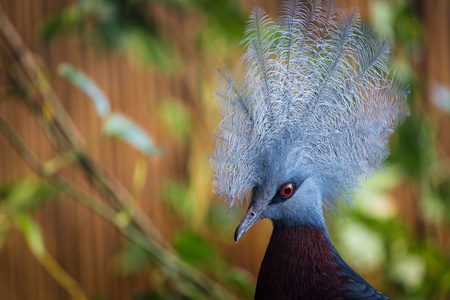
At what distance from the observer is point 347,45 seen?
0.52 metres

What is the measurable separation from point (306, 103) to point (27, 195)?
636 millimetres

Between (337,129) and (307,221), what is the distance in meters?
0.10

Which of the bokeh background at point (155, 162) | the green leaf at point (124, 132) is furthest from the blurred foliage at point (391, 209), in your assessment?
the green leaf at point (124, 132)

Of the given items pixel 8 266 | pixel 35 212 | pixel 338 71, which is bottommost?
pixel 8 266

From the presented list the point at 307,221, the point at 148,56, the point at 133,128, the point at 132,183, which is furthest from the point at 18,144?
the point at 132,183

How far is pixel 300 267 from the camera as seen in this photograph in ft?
1.68

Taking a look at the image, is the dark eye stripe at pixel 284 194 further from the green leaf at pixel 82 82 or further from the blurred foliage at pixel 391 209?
the blurred foliage at pixel 391 209

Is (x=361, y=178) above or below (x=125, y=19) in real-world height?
below

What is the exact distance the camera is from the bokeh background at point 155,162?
93 cm

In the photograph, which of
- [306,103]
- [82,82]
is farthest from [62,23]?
[306,103]

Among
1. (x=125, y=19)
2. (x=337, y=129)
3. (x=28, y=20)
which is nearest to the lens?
(x=337, y=129)

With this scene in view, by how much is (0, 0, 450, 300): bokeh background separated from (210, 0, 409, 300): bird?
54 millimetres

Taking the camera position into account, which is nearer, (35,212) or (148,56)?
(148,56)

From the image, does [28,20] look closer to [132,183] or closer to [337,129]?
[132,183]
